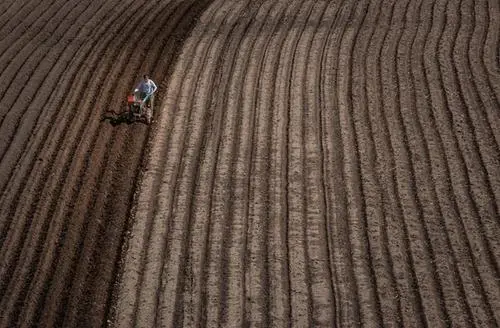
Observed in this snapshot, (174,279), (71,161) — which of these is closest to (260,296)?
(174,279)

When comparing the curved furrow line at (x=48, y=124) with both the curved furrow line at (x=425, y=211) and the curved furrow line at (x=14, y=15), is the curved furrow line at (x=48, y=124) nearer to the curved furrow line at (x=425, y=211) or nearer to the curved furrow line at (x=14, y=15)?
the curved furrow line at (x=14, y=15)

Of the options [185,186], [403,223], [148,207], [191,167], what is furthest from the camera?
[191,167]

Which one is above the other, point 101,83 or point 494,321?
point 101,83

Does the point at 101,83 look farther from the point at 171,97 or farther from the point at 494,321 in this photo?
the point at 494,321

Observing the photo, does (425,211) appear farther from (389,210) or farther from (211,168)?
(211,168)

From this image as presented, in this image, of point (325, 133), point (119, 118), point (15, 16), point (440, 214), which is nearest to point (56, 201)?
point (119, 118)

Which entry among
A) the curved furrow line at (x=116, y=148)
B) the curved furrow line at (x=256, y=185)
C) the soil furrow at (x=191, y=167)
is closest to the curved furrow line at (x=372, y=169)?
the curved furrow line at (x=256, y=185)
